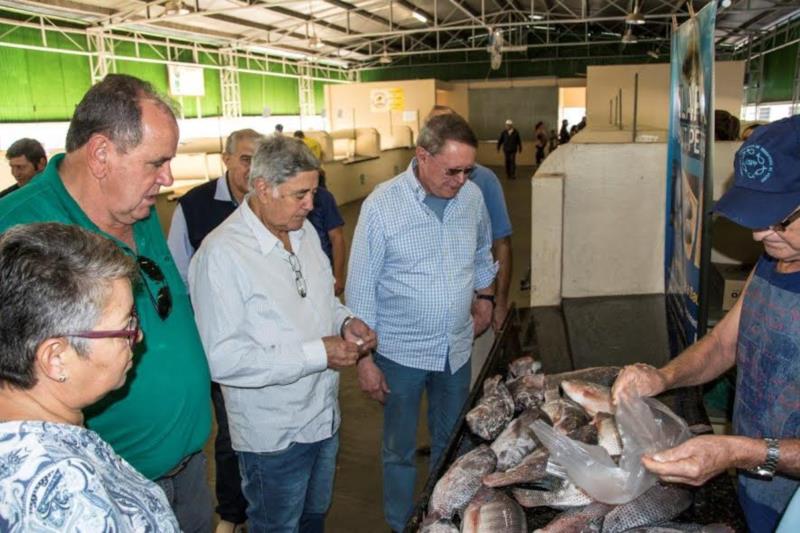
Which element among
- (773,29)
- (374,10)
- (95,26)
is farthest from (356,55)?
(773,29)

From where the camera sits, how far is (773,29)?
16.8 m

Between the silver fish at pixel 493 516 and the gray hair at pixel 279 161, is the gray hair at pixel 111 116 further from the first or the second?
the silver fish at pixel 493 516

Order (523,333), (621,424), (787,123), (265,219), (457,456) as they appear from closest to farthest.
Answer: (787,123), (621,424), (457,456), (265,219), (523,333)

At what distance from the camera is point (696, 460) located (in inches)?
52.2

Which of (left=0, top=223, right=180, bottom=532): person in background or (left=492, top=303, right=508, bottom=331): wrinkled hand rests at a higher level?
(left=0, top=223, right=180, bottom=532): person in background

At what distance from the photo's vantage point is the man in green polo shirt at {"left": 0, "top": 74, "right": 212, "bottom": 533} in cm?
151

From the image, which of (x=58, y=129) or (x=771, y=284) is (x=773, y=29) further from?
(x=771, y=284)

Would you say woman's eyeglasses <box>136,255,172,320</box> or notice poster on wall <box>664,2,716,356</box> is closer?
woman's eyeglasses <box>136,255,172,320</box>

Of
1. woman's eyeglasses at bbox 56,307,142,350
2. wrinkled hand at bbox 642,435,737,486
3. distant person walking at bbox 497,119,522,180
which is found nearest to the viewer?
woman's eyeglasses at bbox 56,307,142,350

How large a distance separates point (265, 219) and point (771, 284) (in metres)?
1.43

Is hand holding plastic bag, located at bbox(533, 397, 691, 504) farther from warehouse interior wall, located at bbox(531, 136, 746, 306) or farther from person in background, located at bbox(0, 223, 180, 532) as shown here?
warehouse interior wall, located at bbox(531, 136, 746, 306)

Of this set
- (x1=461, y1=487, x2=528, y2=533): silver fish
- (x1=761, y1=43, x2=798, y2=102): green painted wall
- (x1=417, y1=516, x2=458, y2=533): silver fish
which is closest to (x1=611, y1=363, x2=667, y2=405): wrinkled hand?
(x1=461, y1=487, x2=528, y2=533): silver fish

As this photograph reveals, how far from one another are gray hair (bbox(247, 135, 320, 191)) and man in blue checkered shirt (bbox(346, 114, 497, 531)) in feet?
1.76

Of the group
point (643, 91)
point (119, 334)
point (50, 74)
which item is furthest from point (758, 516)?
point (50, 74)
